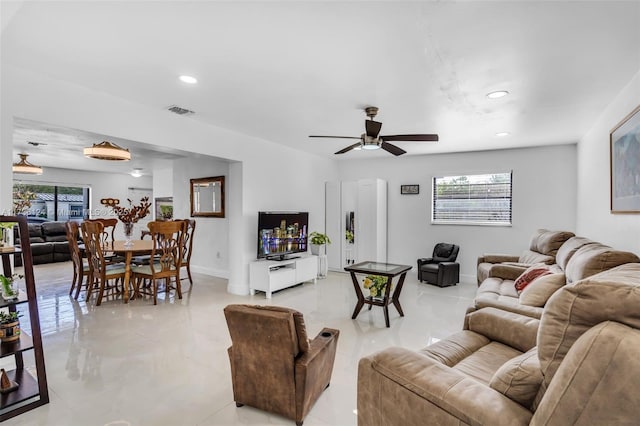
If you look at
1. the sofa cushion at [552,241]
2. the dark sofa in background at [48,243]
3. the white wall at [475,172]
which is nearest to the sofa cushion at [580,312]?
the sofa cushion at [552,241]

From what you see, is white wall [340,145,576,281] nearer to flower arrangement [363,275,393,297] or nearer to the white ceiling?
the white ceiling

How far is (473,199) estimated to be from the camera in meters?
6.25

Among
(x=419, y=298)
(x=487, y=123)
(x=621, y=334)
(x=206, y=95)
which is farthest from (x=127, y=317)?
(x=487, y=123)

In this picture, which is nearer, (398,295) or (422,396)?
(422,396)

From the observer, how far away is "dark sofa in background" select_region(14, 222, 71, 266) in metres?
7.62

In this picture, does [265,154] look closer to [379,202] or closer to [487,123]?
[379,202]

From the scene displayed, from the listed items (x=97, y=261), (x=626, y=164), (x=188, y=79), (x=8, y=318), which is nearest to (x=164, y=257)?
(x=97, y=261)

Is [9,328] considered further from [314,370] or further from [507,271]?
Answer: [507,271]

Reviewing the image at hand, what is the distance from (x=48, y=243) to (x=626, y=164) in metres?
10.4

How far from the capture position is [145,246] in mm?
5270

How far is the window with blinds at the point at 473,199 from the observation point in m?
5.98

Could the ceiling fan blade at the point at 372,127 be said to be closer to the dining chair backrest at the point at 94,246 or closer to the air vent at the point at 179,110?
the air vent at the point at 179,110

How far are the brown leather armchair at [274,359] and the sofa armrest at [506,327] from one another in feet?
3.60

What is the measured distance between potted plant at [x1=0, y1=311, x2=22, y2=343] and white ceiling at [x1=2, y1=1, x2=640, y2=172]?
187 cm
